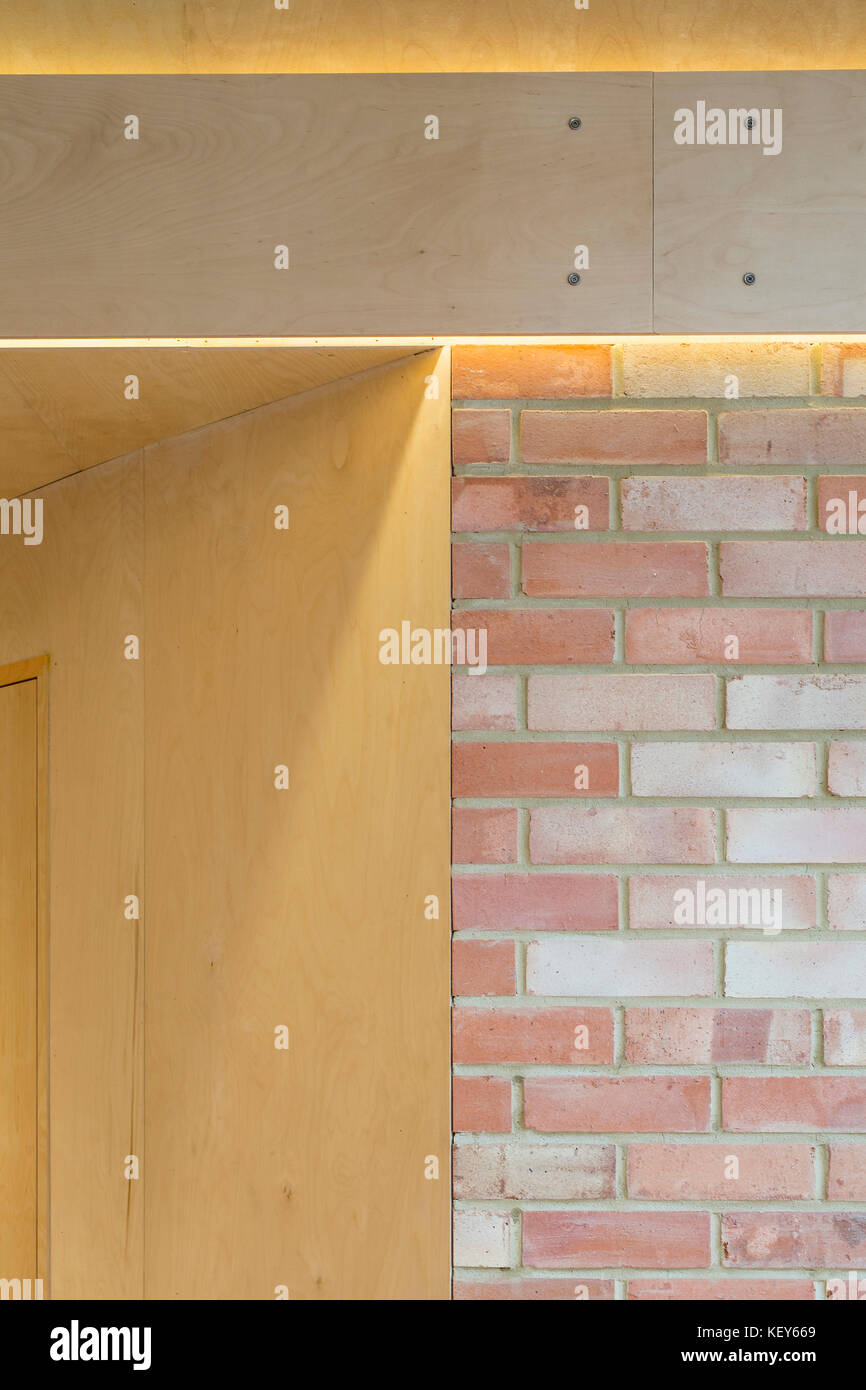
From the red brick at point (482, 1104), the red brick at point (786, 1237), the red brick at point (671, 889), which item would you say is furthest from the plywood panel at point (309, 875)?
the red brick at point (786, 1237)

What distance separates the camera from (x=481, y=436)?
129 centimetres

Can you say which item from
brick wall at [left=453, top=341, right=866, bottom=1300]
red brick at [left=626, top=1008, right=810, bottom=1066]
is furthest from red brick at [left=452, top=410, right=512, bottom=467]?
red brick at [left=626, top=1008, right=810, bottom=1066]

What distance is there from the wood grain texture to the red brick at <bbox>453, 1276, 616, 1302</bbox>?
1.44 m

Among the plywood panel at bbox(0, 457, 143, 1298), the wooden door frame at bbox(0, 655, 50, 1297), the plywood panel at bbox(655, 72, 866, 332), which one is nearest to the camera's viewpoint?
the plywood panel at bbox(655, 72, 866, 332)

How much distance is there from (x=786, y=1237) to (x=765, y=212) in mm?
1187

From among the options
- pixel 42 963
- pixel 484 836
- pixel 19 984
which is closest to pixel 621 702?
pixel 484 836

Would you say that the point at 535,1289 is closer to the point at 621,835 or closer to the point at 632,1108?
the point at 632,1108

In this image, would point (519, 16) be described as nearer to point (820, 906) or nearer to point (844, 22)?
point (844, 22)

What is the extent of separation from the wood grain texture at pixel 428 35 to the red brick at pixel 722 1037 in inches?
44.3

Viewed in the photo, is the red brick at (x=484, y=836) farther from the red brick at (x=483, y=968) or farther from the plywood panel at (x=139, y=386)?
the plywood panel at (x=139, y=386)

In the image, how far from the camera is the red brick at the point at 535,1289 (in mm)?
1254

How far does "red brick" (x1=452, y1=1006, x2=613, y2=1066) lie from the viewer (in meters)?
1.26

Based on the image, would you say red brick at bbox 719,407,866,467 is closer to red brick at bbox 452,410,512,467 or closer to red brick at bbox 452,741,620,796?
red brick at bbox 452,410,512,467

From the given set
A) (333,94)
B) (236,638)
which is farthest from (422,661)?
(333,94)
